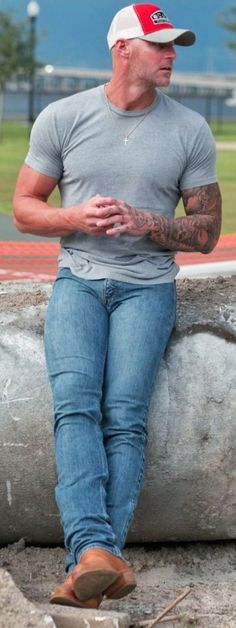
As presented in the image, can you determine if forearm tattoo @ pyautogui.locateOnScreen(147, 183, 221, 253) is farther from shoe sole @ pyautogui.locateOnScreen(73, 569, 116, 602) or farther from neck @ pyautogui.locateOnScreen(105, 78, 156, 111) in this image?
shoe sole @ pyautogui.locateOnScreen(73, 569, 116, 602)

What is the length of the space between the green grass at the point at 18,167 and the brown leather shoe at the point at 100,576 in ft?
30.2

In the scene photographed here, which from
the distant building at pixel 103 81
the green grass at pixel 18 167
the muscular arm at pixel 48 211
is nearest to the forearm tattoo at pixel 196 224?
the muscular arm at pixel 48 211

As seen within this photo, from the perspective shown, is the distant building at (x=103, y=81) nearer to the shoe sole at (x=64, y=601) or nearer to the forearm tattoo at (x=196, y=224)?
the forearm tattoo at (x=196, y=224)

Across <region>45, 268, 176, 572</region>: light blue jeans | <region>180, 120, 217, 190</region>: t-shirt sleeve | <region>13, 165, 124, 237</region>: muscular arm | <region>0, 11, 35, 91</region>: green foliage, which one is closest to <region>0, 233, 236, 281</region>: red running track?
<region>13, 165, 124, 237</region>: muscular arm

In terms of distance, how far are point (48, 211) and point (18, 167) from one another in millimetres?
20237

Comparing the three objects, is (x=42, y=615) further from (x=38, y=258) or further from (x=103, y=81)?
(x=103, y=81)

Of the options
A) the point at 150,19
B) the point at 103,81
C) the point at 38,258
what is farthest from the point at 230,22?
the point at 150,19

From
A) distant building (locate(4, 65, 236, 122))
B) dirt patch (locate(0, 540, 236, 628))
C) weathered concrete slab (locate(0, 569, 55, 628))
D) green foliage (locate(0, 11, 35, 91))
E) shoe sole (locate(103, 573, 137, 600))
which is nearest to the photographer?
weathered concrete slab (locate(0, 569, 55, 628))

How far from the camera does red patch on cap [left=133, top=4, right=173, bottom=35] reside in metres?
4.12

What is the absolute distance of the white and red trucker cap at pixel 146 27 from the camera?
13.4 feet

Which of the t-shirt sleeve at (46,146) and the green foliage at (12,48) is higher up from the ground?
the t-shirt sleeve at (46,146)

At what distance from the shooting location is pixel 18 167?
2412 centimetres

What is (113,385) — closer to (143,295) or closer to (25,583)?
(143,295)

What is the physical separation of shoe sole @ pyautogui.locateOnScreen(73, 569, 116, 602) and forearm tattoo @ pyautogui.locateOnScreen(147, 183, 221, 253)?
4.04 ft
